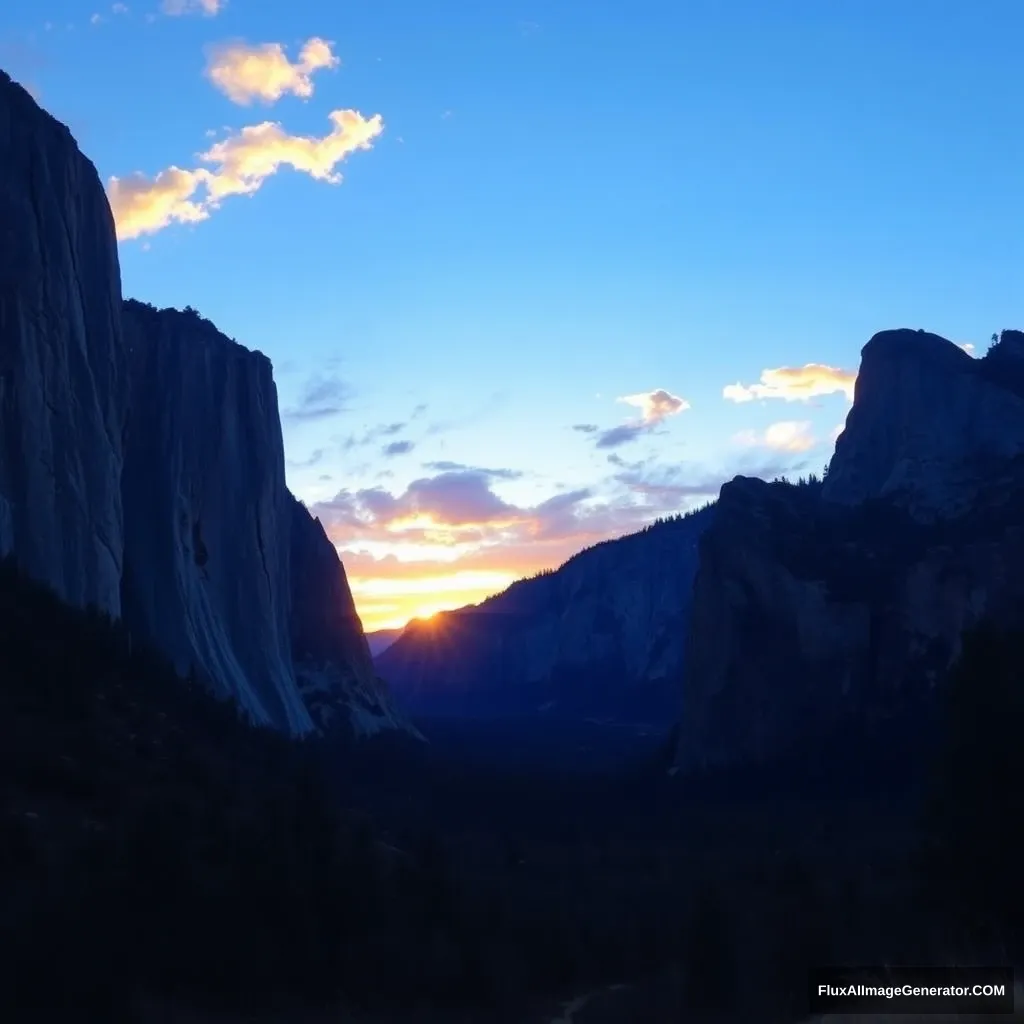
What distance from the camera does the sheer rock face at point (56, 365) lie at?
45.5 meters

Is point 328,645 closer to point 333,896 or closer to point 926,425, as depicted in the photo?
point 926,425

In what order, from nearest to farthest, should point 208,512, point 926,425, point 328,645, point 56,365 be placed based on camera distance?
point 56,365 < point 208,512 < point 926,425 < point 328,645

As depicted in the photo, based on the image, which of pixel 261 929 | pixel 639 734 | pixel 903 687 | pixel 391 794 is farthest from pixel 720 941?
pixel 639 734

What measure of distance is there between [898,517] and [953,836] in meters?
63.1

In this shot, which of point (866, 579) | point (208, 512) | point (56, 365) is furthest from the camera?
point (866, 579)

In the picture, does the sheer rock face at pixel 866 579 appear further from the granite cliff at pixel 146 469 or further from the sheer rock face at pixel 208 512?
the sheer rock face at pixel 208 512

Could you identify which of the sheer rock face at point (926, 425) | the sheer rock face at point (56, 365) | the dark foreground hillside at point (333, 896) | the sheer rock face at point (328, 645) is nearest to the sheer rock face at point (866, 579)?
the sheer rock face at point (926, 425)

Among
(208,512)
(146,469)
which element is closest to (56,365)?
(146,469)

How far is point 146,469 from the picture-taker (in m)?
65.8

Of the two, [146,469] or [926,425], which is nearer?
[146,469]

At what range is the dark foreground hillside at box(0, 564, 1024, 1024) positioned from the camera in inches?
659

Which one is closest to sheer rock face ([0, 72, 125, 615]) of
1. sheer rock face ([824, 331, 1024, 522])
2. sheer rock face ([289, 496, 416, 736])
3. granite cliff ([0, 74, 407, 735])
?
granite cliff ([0, 74, 407, 735])

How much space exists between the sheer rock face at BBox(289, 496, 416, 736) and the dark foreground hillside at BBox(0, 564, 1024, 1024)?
53384 mm

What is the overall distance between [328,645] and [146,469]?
3280 cm
